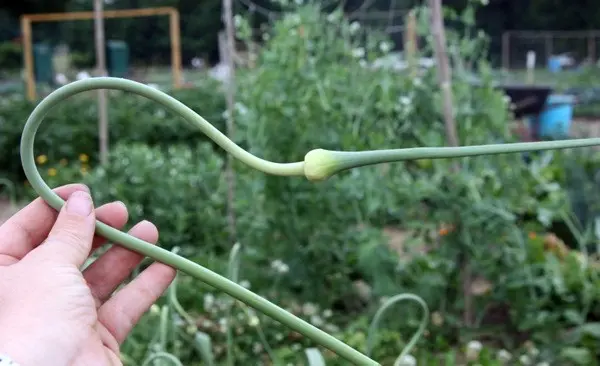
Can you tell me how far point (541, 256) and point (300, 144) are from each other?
102 cm

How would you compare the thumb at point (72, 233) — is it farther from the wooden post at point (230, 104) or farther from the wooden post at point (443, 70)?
the wooden post at point (230, 104)

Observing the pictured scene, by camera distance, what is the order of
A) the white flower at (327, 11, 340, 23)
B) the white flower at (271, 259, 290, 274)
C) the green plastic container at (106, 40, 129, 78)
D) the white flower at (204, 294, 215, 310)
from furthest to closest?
the green plastic container at (106, 40, 129, 78) < the white flower at (327, 11, 340, 23) < the white flower at (271, 259, 290, 274) < the white flower at (204, 294, 215, 310)

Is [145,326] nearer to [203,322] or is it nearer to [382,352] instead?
[203,322]

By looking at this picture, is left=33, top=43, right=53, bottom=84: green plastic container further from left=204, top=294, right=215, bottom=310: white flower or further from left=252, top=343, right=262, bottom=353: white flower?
left=252, top=343, right=262, bottom=353: white flower

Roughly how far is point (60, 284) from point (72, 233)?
0.23ft

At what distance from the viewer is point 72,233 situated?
1.00 meters

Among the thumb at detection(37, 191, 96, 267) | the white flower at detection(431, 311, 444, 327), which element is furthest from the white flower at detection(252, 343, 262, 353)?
the thumb at detection(37, 191, 96, 267)

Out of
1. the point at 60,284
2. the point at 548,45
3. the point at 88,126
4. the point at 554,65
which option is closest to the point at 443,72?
the point at 60,284

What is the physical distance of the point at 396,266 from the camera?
9.52 feet

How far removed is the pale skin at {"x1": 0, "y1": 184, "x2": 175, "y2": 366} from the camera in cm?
93

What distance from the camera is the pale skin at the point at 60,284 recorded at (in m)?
0.93

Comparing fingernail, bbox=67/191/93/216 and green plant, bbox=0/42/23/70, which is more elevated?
fingernail, bbox=67/191/93/216

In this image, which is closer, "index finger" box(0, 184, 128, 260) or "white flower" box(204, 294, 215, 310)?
"index finger" box(0, 184, 128, 260)

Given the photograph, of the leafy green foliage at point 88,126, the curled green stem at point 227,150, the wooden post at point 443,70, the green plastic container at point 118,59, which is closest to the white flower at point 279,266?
the wooden post at point 443,70
